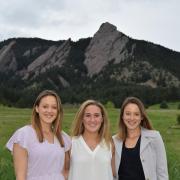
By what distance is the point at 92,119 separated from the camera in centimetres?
686

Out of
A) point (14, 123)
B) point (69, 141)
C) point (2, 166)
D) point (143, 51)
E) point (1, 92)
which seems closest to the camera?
point (69, 141)

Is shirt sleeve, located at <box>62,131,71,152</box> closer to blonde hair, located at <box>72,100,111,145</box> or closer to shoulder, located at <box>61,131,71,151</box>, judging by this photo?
shoulder, located at <box>61,131,71,151</box>

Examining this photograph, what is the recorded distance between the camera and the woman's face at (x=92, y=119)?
22.5 ft

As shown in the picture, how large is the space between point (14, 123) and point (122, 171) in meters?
30.8

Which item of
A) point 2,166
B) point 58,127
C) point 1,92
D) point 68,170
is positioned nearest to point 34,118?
point 58,127

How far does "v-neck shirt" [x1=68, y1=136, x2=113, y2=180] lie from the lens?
6.65 metres

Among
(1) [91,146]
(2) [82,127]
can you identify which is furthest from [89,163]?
(2) [82,127]

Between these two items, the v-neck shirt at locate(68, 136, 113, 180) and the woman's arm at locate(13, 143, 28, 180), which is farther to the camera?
the v-neck shirt at locate(68, 136, 113, 180)

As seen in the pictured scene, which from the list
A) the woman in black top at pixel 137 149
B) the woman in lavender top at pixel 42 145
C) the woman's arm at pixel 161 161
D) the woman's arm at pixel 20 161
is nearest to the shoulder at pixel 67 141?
the woman in lavender top at pixel 42 145

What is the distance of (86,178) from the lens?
668 cm

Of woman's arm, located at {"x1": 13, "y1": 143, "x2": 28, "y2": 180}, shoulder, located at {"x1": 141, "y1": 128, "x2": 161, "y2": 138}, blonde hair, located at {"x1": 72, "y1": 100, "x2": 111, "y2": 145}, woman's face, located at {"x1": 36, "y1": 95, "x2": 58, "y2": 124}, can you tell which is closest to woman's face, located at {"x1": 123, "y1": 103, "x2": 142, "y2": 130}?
shoulder, located at {"x1": 141, "y1": 128, "x2": 161, "y2": 138}

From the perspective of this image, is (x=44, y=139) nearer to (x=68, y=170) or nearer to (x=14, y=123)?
(x=68, y=170)

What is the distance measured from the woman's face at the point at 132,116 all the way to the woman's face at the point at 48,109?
1085mm

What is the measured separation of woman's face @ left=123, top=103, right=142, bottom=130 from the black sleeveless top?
368mm
